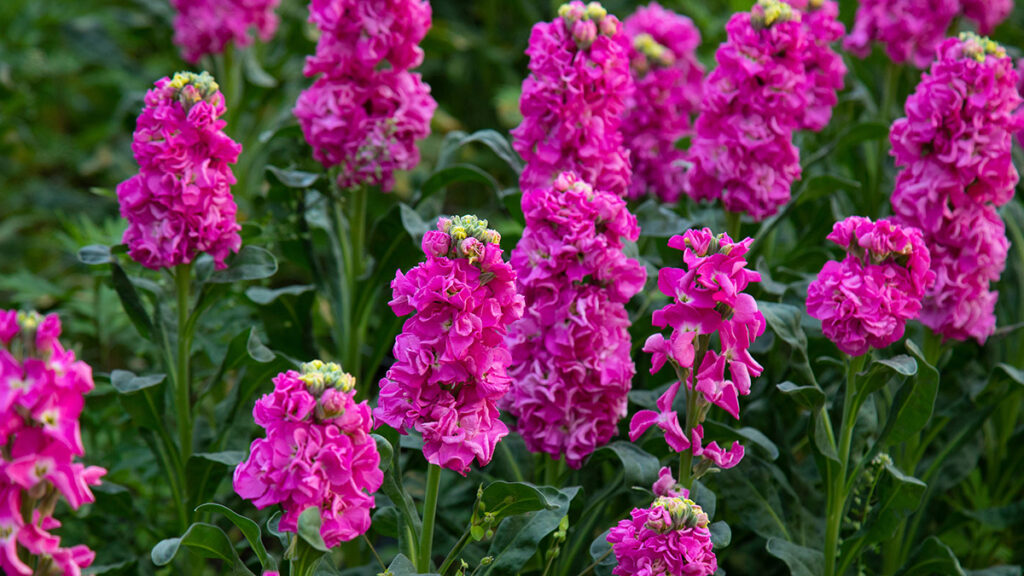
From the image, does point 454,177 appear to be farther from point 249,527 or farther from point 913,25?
point 913,25

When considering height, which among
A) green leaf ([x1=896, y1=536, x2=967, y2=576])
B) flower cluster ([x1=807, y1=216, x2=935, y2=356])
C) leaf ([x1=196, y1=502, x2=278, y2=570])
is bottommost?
green leaf ([x1=896, y1=536, x2=967, y2=576])

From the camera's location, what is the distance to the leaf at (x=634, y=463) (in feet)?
7.11

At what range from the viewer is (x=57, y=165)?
18.2 ft

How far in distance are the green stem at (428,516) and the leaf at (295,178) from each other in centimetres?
98

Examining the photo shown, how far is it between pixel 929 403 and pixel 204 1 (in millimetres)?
2806

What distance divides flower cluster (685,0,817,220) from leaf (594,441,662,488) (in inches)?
26.6

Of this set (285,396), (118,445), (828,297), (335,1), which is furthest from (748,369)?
(118,445)

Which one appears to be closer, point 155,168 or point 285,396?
point 285,396

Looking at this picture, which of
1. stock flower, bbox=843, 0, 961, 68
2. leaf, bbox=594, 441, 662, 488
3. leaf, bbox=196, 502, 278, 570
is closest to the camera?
leaf, bbox=196, 502, 278, 570

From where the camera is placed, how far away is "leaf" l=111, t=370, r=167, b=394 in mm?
2291

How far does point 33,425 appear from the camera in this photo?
4.46ft

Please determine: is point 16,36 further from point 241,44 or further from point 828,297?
point 828,297

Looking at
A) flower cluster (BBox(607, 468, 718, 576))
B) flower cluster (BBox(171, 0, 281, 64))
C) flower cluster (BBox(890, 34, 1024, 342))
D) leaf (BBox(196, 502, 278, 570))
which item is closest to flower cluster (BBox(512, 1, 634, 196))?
flower cluster (BBox(890, 34, 1024, 342))

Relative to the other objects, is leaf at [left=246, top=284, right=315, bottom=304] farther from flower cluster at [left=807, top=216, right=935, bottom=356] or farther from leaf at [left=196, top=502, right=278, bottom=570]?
flower cluster at [left=807, top=216, right=935, bottom=356]
